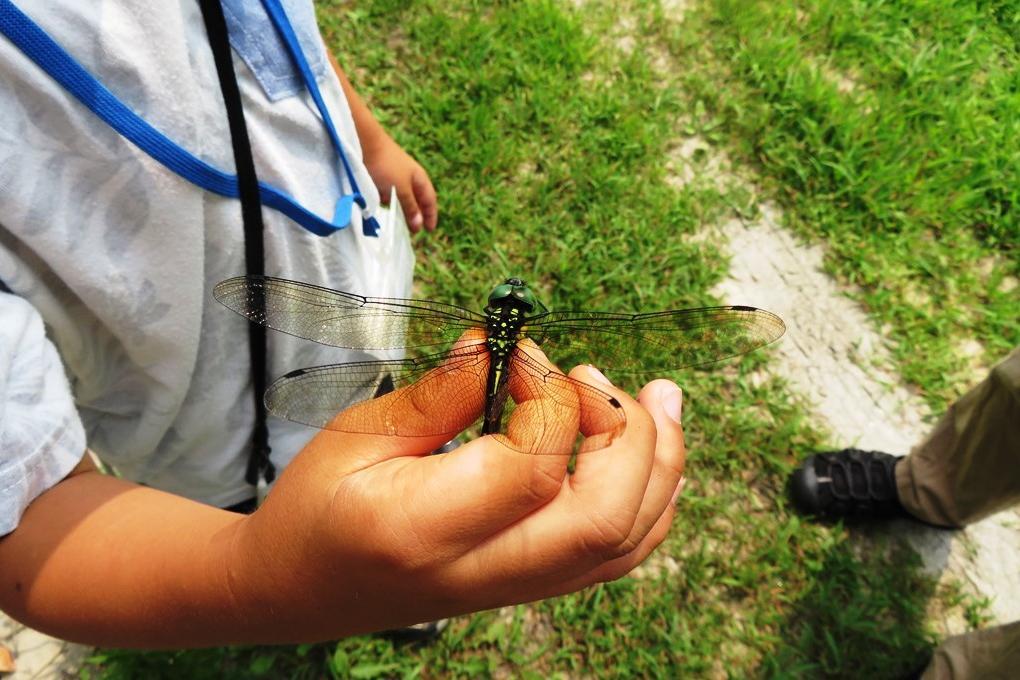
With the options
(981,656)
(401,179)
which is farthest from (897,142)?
(401,179)

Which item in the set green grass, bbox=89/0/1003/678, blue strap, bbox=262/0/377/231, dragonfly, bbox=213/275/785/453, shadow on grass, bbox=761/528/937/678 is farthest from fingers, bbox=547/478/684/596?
shadow on grass, bbox=761/528/937/678

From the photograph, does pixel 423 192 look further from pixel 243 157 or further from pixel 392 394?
pixel 392 394

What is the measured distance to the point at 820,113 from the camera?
3.14 m

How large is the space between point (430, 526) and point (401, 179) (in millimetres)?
1355

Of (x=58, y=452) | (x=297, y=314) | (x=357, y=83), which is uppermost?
(x=297, y=314)

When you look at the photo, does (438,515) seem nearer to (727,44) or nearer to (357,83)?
(357,83)

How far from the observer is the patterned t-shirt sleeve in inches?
38.2

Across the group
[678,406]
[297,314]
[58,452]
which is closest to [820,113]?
[678,406]

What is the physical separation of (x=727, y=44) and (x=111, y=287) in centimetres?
313

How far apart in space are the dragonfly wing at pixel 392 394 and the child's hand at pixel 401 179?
0.80 metres

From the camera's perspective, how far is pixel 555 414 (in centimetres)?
110

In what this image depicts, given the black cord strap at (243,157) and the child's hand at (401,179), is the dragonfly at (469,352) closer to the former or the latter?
the black cord strap at (243,157)

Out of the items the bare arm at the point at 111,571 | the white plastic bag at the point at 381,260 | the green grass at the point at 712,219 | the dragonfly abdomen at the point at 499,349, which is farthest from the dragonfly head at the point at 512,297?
the green grass at the point at 712,219

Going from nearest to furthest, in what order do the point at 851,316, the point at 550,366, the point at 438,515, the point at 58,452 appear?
the point at 438,515 < the point at 58,452 < the point at 550,366 < the point at 851,316
